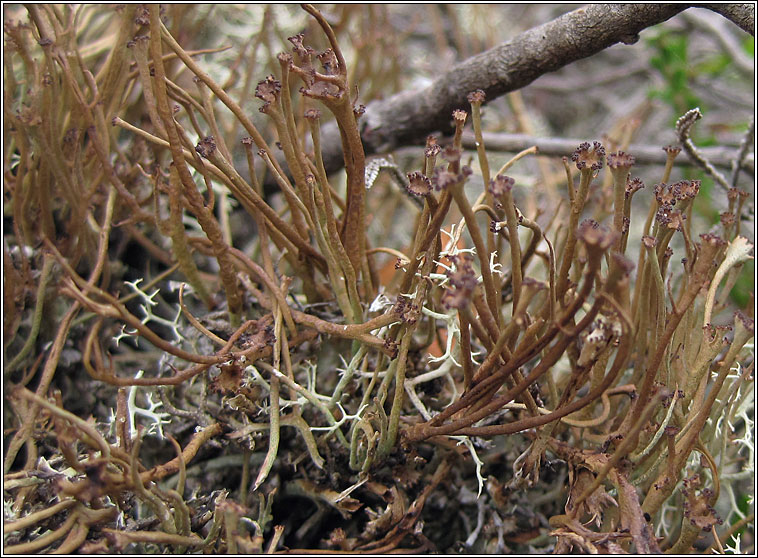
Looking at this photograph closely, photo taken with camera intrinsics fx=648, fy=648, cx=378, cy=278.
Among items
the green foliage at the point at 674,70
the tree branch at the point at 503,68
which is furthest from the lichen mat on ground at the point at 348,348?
the green foliage at the point at 674,70

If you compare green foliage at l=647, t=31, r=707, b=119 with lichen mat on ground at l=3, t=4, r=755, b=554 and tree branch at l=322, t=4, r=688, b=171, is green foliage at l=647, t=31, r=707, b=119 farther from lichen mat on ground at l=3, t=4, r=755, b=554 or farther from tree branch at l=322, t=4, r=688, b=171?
tree branch at l=322, t=4, r=688, b=171

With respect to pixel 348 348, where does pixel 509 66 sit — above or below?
above

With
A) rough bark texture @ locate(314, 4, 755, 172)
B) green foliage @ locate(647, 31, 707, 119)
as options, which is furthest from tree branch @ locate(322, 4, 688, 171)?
green foliage @ locate(647, 31, 707, 119)

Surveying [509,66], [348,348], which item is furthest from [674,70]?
[348,348]

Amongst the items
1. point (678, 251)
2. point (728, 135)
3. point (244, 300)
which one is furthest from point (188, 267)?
point (728, 135)

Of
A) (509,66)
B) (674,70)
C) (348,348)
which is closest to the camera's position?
(348,348)

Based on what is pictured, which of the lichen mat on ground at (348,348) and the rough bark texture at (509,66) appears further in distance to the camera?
the rough bark texture at (509,66)

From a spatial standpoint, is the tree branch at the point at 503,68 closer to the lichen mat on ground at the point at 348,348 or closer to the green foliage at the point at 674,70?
the lichen mat on ground at the point at 348,348

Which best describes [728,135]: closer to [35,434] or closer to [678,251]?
[678,251]

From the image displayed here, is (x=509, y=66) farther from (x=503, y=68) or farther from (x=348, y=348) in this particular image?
(x=348, y=348)
